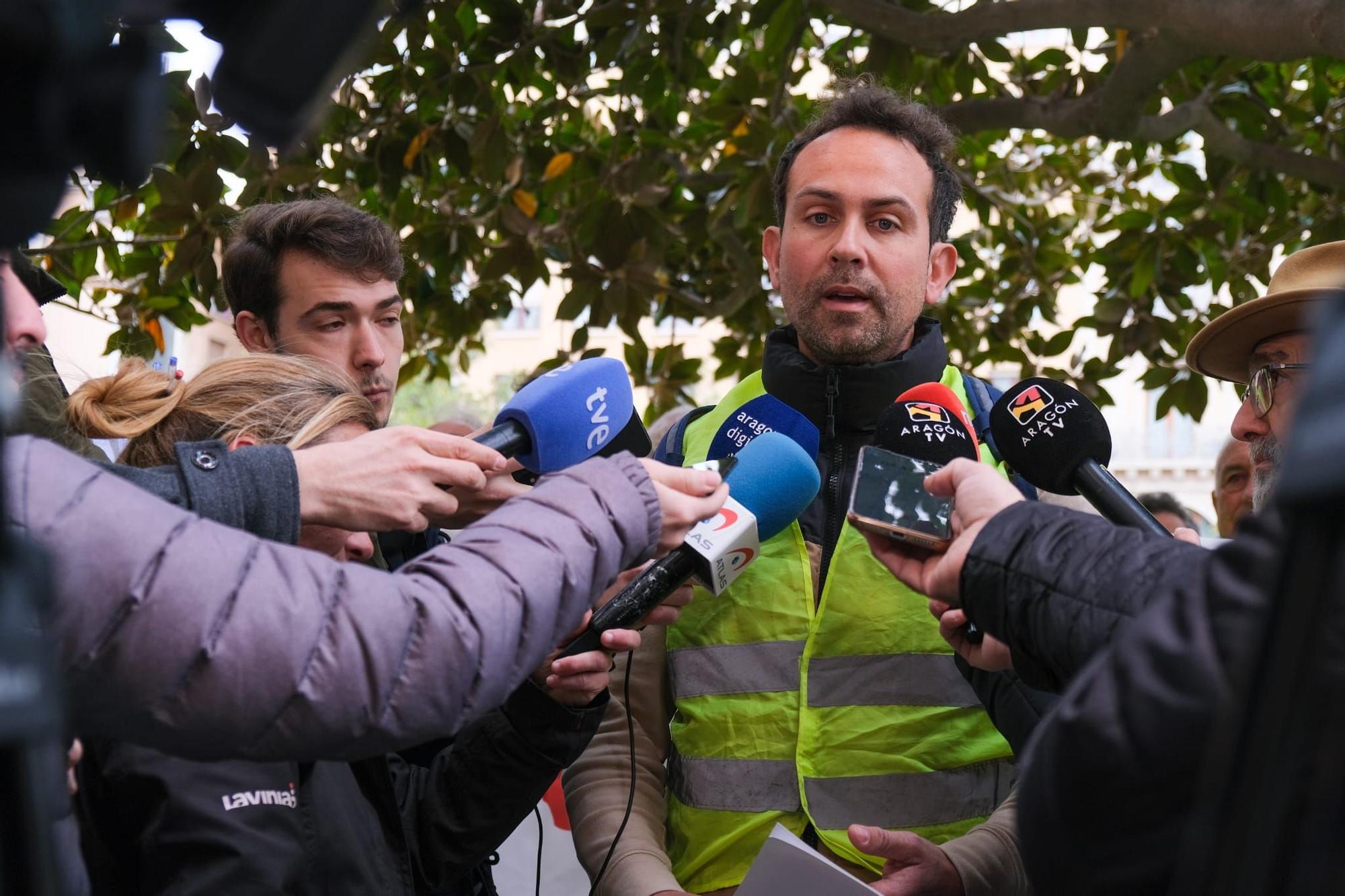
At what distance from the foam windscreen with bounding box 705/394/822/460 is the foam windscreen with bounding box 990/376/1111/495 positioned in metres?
0.43

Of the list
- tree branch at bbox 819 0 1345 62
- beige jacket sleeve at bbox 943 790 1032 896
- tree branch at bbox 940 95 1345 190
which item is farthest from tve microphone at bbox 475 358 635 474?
tree branch at bbox 940 95 1345 190

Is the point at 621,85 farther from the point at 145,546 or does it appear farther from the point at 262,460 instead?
the point at 145,546

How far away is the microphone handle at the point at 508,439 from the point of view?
2.24 metres

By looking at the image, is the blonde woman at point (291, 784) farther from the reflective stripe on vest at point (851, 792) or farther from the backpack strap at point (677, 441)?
the backpack strap at point (677, 441)

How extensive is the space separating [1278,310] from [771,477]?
1421mm

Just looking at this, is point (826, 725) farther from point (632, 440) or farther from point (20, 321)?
point (20, 321)

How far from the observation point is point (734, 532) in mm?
2203

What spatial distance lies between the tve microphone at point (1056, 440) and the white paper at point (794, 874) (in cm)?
68

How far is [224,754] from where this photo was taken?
4.57 feet

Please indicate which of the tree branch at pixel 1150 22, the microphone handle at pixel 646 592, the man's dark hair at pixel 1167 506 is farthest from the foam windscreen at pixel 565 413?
the man's dark hair at pixel 1167 506

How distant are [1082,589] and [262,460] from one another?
1.20 metres

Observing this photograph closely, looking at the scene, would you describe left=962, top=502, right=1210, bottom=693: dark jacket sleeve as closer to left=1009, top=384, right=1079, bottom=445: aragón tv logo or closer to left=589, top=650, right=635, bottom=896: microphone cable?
left=1009, top=384, right=1079, bottom=445: aragón tv logo

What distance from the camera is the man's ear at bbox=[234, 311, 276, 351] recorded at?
3463 millimetres

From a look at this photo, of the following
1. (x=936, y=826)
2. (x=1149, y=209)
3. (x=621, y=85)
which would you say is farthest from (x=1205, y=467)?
(x=936, y=826)
